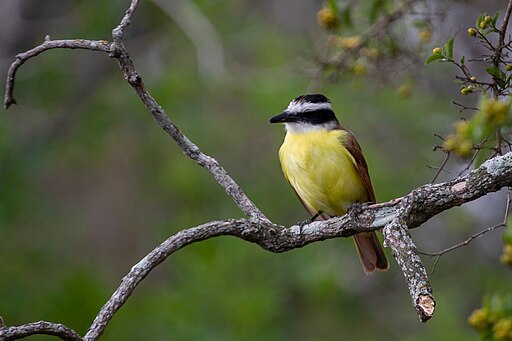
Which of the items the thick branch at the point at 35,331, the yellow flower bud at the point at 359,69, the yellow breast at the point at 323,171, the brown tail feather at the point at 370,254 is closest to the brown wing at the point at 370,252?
the brown tail feather at the point at 370,254

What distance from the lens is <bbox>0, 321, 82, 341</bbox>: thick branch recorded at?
238 cm

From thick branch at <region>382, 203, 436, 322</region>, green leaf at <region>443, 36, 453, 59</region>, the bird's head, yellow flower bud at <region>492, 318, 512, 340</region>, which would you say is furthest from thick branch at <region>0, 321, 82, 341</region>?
the bird's head

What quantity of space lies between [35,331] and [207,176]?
16.7ft

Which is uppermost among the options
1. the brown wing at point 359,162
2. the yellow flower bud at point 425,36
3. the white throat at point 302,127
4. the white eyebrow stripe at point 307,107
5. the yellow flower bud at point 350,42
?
the yellow flower bud at point 350,42

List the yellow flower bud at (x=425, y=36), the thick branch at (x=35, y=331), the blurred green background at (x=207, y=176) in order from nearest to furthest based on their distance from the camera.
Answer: the thick branch at (x=35, y=331)
the yellow flower bud at (x=425, y=36)
the blurred green background at (x=207, y=176)

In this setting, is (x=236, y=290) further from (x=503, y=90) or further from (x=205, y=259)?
(x=503, y=90)

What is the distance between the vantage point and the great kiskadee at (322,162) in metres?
4.68

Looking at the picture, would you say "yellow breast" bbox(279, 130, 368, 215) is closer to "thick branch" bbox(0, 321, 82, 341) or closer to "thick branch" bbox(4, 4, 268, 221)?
"thick branch" bbox(4, 4, 268, 221)

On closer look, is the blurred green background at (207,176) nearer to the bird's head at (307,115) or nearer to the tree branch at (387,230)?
the bird's head at (307,115)

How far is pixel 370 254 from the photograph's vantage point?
16.4 ft

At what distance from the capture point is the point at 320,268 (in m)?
6.74

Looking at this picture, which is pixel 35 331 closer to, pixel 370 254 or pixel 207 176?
pixel 370 254

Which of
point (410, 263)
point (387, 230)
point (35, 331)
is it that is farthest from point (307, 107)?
point (35, 331)

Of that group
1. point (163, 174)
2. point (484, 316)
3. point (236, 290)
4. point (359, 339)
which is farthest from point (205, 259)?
point (484, 316)
